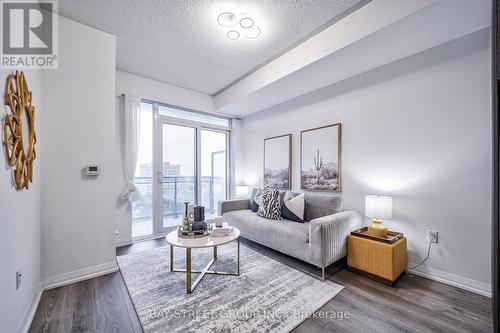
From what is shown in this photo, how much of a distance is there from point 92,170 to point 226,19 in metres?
2.16

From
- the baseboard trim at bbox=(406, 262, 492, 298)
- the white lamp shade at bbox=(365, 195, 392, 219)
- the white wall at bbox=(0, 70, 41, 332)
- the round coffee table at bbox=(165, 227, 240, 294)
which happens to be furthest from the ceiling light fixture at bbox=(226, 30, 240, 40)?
the baseboard trim at bbox=(406, 262, 492, 298)

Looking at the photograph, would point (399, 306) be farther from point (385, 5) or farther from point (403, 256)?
point (385, 5)

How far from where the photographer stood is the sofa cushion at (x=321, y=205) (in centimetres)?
276

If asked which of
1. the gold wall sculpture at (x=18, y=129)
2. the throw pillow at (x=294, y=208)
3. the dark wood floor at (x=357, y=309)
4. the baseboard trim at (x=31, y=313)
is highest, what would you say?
the gold wall sculpture at (x=18, y=129)

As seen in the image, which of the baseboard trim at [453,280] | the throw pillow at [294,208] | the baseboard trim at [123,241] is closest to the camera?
the baseboard trim at [453,280]

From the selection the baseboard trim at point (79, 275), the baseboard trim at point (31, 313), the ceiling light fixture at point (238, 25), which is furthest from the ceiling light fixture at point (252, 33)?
the baseboard trim at point (31, 313)

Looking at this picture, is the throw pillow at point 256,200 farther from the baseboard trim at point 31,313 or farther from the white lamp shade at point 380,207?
the baseboard trim at point 31,313

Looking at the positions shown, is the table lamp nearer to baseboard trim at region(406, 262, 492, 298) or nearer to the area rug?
baseboard trim at region(406, 262, 492, 298)

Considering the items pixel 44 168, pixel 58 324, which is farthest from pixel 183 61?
pixel 58 324

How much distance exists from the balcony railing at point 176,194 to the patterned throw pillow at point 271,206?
64.3 inches

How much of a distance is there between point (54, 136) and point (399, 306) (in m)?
3.59

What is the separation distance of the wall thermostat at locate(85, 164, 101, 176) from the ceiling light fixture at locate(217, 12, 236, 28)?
6.78ft

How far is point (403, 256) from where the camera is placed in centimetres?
219

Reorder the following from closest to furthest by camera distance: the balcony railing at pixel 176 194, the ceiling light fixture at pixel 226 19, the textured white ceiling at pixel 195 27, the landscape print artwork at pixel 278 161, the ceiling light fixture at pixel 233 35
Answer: the textured white ceiling at pixel 195 27
the ceiling light fixture at pixel 226 19
the ceiling light fixture at pixel 233 35
the balcony railing at pixel 176 194
the landscape print artwork at pixel 278 161
